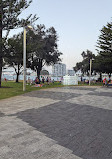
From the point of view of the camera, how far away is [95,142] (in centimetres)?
297

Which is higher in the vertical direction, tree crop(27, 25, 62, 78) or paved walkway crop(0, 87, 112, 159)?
tree crop(27, 25, 62, 78)

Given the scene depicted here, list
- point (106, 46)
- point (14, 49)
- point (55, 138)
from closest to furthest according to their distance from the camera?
point (55, 138) < point (14, 49) < point (106, 46)

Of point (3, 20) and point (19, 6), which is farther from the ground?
point (19, 6)

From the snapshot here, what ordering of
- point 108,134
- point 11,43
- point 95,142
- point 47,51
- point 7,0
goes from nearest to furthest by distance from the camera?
point 95,142
point 108,134
point 11,43
point 7,0
point 47,51

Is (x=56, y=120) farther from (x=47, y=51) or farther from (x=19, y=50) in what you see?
(x=47, y=51)

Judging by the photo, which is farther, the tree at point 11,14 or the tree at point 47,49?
the tree at point 47,49

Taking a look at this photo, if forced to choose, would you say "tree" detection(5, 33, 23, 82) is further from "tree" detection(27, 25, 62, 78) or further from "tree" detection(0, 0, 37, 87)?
"tree" detection(27, 25, 62, 78)

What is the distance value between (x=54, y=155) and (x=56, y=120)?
80.9 inches

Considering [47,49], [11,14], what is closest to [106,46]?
[47,49]

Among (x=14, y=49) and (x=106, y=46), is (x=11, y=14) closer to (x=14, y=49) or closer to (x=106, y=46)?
(x=14, y=49)

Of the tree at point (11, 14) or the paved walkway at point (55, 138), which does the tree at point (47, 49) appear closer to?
the tree at point (11, 14)

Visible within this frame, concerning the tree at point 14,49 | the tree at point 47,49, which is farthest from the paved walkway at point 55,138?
the tree at point 47,49

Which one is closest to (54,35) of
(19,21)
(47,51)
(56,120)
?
(47,51)

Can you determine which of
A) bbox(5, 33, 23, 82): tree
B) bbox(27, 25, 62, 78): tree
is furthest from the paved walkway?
bbox(27, 25, 62, 78): tree
